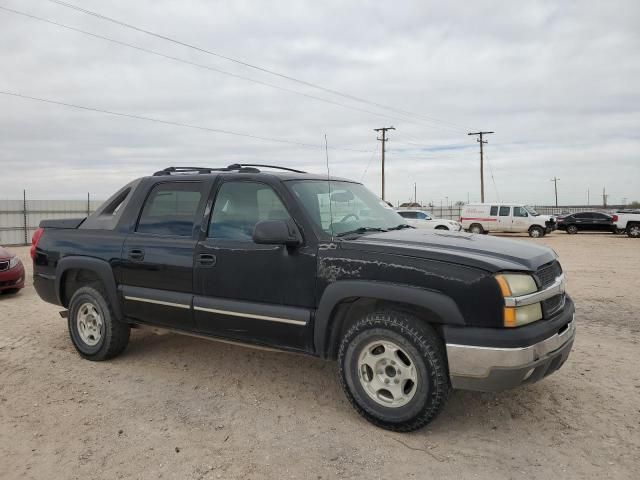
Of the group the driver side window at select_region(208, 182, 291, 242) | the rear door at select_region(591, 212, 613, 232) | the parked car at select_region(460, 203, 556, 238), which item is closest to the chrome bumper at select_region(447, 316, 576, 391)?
the driver side window at select_region(208, 182, 291, 242)

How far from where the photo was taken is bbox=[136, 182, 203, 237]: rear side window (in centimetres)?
444

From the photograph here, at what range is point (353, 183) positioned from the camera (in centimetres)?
488

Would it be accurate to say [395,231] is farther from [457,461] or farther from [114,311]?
[114,311]

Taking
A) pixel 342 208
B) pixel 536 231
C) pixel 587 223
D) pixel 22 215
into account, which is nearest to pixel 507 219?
pixel 536 231

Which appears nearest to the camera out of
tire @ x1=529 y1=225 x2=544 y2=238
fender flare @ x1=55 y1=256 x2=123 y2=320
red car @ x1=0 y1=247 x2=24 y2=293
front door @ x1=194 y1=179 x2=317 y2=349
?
front door @ x1=194 y1=179 x2=317 y2=349

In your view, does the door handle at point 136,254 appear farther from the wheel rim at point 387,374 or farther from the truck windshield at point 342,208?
the wheel rim at point 387,374

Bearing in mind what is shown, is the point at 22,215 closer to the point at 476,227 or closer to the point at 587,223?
the point at 476,227

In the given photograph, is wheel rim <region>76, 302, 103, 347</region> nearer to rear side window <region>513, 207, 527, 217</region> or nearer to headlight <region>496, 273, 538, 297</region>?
headlight <region>496, 273, 538, 297</region>

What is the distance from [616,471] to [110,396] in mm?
3639

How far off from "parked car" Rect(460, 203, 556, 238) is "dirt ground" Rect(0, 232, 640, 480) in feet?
→ 75.6

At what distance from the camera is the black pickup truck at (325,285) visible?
3.22m

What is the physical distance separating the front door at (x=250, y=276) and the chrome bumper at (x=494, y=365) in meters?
1.10

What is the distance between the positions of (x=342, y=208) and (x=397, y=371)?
1.43 meters

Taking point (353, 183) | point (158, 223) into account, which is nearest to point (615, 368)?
point (353, 183)
